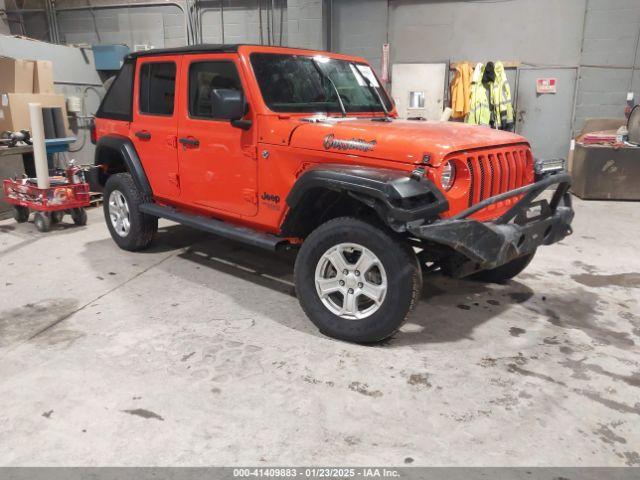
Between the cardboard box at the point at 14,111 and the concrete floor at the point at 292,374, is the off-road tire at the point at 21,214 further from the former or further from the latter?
the concrete floor at the point at 292,374

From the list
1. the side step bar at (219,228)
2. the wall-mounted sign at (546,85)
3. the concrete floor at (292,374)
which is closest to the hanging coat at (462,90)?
the wall-mounted sign at (546,85)

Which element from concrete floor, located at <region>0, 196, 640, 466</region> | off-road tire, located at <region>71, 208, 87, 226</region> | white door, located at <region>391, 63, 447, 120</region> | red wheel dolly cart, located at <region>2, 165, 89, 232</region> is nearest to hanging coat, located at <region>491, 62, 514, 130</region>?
white door, located at <region>391, 63, 447, 120</region>

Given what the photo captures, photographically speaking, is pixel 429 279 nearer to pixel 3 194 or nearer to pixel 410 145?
pixel 410 145

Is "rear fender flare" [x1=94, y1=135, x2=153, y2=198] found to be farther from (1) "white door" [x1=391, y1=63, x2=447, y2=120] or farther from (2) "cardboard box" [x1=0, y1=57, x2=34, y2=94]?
(1) "white door" [x1=391, y1=63, x2=447, y2=120]

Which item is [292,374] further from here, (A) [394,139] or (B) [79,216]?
(B) [79,216]

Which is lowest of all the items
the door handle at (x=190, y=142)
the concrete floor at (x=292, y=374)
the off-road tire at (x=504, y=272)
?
the concrete floor at (x=292, y=374)

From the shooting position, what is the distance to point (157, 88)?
14.2 ft

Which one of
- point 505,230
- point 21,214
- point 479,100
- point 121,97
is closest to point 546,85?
point 479,100

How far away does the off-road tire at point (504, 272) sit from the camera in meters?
4.03

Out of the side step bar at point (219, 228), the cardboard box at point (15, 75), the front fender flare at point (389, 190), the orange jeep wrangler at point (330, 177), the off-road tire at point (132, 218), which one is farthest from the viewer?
the cardboard box at point (15, 75)

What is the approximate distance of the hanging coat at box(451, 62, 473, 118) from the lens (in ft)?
27.7

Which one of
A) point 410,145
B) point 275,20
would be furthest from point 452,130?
point 275,20

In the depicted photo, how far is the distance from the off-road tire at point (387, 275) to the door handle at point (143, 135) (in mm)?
2051

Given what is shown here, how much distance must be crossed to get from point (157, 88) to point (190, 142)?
730 mm
